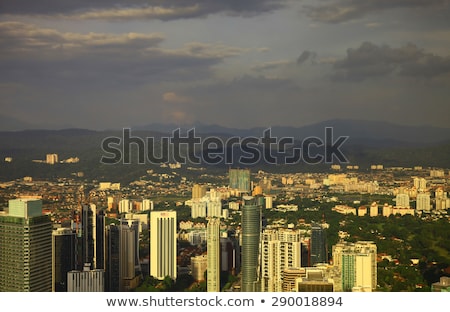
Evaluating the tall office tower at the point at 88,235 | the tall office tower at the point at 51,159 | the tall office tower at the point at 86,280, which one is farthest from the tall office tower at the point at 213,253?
the tall office tower at the point at 51,159

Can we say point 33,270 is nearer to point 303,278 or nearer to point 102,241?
point 102,241

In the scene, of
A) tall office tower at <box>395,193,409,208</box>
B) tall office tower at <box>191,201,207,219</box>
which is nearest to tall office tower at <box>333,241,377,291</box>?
tall office tower at <box>395,193,409,208</box>

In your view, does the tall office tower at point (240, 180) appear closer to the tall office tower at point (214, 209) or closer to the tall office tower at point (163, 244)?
the tall office tower at point (214, 209)

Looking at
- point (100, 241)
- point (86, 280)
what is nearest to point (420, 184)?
point (100, 241)

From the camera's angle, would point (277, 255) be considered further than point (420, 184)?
No

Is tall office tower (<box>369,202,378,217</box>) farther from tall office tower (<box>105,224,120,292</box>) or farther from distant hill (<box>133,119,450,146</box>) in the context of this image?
tall office tower (<box>105,224,120,292</box>)

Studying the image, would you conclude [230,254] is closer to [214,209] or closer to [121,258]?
[214,209]
